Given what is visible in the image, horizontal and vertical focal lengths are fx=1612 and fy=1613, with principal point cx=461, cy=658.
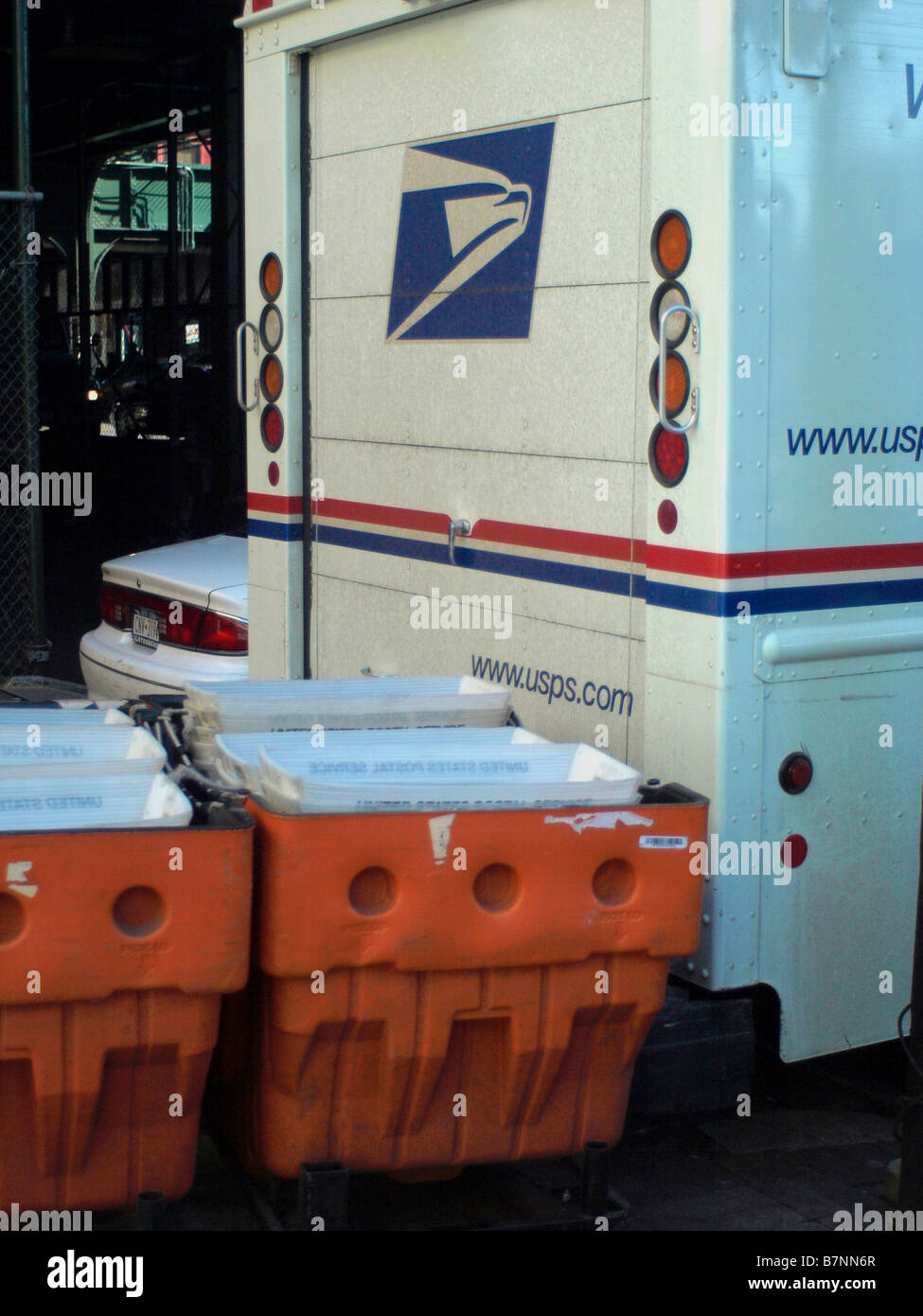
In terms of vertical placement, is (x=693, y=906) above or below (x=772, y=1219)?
above

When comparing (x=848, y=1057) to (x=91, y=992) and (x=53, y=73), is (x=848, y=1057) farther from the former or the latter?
(x=53, y=73)

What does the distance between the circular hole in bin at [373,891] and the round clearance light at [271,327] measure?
2.78 meters

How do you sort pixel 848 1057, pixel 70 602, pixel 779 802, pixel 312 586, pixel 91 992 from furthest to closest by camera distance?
pixel 70 602 < pixel 312 586 < pixel 848 1057 < pixel 779 802 < pixel 91 992

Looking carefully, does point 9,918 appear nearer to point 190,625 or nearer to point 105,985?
point 105,985

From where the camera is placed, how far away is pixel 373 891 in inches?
125

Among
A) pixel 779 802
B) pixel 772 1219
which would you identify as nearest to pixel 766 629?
pixel 779 802

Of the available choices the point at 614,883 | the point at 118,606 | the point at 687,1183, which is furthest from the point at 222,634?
the point at 614,883

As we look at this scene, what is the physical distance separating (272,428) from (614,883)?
2.73 metres

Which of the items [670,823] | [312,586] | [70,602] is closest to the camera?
[670,823]

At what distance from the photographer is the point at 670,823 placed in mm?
3328

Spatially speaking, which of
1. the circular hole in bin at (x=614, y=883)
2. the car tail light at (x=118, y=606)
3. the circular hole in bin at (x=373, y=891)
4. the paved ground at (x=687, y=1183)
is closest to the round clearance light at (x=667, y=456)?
the circular hole in bin at (x=614, y=883)

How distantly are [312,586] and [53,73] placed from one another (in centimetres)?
2085

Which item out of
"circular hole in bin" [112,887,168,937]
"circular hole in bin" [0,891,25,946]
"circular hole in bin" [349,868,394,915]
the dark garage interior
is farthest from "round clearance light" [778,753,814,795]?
the dark garage interior

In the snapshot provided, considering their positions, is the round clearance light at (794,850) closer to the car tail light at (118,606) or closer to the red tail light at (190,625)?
the red tail light at (190,625)
